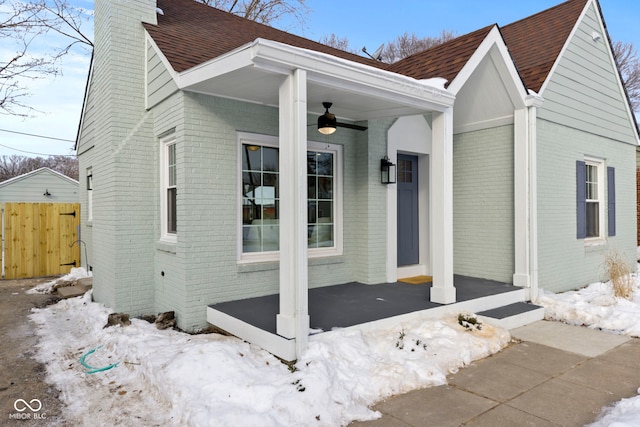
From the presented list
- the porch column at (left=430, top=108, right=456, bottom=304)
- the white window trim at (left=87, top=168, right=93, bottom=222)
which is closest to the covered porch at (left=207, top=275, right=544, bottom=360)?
the porch column at (left=430, top=108, right=456, bottom=304)

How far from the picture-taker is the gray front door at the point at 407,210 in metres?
6.91

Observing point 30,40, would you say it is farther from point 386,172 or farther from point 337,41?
point 337,41

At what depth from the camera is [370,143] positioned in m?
6.16

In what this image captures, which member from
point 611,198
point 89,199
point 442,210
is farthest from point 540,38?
point 89,199

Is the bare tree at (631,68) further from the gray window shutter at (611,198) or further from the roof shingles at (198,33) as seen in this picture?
the roof shingles at (198,33)

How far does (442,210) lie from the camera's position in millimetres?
5004

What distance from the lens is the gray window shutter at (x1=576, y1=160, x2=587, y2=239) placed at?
23.9 ft

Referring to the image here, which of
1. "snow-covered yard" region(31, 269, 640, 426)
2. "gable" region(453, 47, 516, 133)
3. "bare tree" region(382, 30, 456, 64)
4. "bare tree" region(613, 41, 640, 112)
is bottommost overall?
"snow-covered yard" region(31, 269, 640, 426)

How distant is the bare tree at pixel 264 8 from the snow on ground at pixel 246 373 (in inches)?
444

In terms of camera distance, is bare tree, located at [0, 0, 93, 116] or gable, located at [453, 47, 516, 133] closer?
gable, located at [453, 47, 516, 133]

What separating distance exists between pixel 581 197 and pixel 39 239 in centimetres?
1133

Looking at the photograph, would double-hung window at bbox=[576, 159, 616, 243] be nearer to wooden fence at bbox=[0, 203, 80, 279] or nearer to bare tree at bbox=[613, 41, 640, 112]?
wooden fence at bbox=[0, 203, 80, 279]

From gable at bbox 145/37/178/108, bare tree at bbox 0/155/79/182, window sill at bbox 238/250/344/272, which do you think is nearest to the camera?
gable at bbox 145/37/178/108

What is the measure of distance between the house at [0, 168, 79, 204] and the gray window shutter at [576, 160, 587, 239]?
18.9 meters
